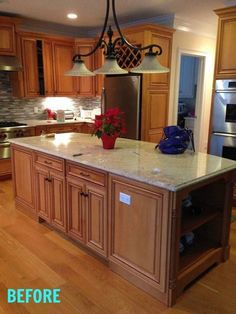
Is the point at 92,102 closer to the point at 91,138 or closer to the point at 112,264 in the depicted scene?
the point at 91,138

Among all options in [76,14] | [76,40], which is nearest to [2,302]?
[76,14]

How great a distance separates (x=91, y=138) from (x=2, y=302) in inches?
77.6

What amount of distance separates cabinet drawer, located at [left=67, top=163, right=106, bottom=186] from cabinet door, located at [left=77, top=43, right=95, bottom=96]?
339 cm

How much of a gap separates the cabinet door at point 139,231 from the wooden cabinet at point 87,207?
113 mm

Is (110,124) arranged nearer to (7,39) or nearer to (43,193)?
(43,193)

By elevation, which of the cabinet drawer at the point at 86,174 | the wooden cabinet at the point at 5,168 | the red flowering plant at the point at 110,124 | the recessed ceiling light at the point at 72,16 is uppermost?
the recessed ceiling light at the point at 72,16

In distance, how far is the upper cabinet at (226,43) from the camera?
11.5 feet

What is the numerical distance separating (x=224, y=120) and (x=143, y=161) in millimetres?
1893

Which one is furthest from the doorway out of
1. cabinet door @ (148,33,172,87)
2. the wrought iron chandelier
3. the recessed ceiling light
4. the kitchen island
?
the wrought iron chandelier

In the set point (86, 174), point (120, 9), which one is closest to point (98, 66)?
point (120, 9)

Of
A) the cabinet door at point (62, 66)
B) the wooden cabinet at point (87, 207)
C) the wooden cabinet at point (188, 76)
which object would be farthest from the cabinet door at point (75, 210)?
the wooden cabinet at point (188, 76)

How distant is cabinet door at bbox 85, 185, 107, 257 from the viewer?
2332mm

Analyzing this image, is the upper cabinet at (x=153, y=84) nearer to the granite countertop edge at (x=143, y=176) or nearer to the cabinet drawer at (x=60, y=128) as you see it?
the cabinet drawer at (x=60, y=128)

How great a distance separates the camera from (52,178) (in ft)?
9.36
